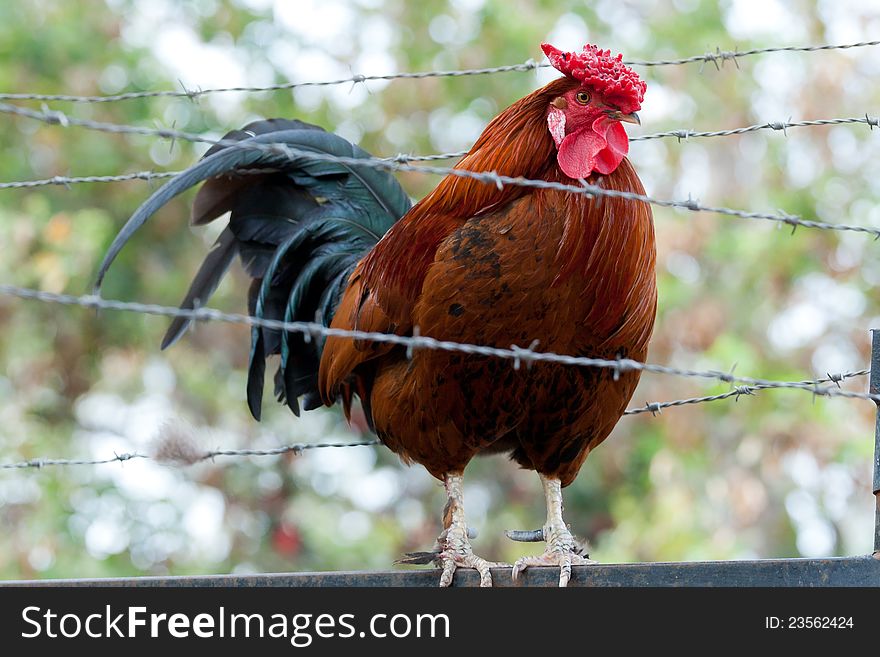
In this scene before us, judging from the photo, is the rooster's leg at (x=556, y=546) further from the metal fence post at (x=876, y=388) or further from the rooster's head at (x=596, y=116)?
the rooster's head at (x=596, y=116)

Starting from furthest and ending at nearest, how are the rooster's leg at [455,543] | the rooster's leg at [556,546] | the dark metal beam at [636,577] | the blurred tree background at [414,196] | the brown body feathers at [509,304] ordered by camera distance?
1. the blurred tree background at [414,196]
2. the rooster's leg at [455,543]
3. the rooster's leg at [556,546]
4. the brown body feathers at [509,304]
5. the dark metal beam at [636,577]

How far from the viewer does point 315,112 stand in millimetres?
7750

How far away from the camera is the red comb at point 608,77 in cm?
310

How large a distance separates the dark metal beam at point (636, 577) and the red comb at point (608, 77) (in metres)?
1.29

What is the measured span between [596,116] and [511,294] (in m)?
0.56

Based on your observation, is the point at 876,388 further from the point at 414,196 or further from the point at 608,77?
the point at 414,196

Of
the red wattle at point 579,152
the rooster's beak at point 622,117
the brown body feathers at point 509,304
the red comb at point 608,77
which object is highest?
the red comb at point 608,77

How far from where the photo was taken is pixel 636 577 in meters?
2.66

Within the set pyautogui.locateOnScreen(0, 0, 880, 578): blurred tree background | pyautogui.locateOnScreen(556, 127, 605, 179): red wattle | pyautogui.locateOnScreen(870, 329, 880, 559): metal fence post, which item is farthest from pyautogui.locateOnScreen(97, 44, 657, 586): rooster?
pyautogui.locateOnScreen(0, 0, 880, 578): blurred tree background

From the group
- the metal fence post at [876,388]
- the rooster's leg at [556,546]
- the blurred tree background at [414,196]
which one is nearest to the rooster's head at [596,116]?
the metal fence post at [876,388]

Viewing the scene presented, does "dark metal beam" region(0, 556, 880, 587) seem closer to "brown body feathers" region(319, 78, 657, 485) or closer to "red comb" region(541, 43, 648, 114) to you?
"brown body feathers" region(319, 78, 657, 485)

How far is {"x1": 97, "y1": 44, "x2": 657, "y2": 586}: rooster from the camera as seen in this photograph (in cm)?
302
